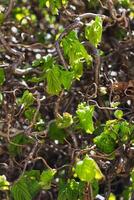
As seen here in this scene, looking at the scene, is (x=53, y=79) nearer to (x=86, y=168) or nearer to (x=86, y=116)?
(x=86, y=116)

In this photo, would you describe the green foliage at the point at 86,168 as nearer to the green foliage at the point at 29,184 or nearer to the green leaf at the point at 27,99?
the green foliage at the point at 29,184

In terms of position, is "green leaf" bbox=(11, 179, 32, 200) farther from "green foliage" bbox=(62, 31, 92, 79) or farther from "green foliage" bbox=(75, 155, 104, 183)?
"green foliage" bbox=(62, 31, 92, 79)

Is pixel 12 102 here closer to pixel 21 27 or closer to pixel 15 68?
pixel 15 68

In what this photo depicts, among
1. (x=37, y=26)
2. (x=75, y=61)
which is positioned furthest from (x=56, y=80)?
(x=37, y=26)

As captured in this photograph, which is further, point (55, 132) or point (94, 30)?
point (55, 132)

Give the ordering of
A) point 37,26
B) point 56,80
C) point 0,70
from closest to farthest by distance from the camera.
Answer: point 56,80
point 0,70
point 37,26

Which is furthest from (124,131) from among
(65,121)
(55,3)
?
(55,3)
